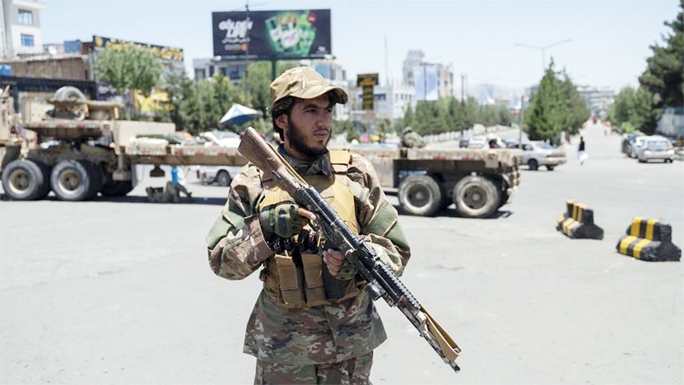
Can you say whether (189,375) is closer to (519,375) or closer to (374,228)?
(519,375)

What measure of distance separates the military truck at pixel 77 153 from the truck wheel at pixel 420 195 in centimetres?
525

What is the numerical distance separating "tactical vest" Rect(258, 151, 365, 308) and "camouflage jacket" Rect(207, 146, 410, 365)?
0.12 ft

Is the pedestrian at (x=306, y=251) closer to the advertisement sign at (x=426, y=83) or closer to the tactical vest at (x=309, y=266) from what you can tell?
the tactical vest at (x=309, y=266)

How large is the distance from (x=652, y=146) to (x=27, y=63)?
41.1 meters

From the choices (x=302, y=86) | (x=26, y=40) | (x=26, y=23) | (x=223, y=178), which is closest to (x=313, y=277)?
(x=302, y=86)

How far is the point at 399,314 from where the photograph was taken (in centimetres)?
615

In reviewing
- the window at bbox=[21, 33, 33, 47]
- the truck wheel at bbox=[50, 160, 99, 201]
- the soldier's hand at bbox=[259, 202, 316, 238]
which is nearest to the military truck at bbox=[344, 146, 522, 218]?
the truck wheel at bbox=[50, 160, 99, 201]

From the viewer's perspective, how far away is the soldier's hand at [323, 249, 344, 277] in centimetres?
236

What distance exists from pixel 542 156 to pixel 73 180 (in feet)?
58.1

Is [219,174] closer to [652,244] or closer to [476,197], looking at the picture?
[476,197]

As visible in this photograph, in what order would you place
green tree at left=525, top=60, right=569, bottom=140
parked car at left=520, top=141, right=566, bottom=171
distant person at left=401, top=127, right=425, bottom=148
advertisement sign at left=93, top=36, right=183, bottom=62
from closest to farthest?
distant person at left=401, top=127, right=425, bottom=148, parked car at left=520, top=141, right=566, bottom=171, green tree at left=525, top=60, right=569, bottom=140, advertisement sign at left=93, top=36, right=183, bottom=62

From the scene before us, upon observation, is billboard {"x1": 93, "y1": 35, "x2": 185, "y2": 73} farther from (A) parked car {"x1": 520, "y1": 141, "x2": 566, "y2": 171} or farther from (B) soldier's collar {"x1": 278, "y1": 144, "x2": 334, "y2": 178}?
(B) soldier's collar {"x1": 278, "y1": 144, "x2": 334, "y2": 178}

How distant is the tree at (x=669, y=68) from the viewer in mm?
42375

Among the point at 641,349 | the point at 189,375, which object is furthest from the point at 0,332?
the point at 641,349
